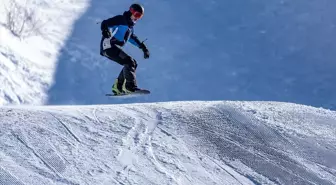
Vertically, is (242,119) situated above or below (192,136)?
above

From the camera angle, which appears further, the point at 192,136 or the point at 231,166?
the point at 192,136

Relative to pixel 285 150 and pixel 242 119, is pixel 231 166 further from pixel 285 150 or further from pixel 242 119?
pixel 242 119

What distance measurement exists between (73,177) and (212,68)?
3867 centimetres

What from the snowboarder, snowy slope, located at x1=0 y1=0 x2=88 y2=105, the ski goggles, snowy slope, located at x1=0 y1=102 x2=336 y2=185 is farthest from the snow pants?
snowy slope, located at x1=0 y1=0 x2=88 y2=105

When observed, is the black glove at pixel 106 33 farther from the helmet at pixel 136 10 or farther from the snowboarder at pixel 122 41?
the helmet at pixel 136 10

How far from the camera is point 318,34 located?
50.2m

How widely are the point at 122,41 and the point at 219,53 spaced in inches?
1443

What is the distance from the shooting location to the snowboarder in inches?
399

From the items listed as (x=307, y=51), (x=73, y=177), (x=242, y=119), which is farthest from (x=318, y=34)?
(x=73, y=177)

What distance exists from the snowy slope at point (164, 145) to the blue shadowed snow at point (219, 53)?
1178 inches

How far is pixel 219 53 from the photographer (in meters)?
47.0

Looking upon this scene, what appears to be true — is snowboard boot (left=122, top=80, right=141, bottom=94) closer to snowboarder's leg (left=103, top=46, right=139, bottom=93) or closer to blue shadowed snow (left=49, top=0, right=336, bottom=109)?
snowboarder's leg (left=103, top=46, right=139, bottom=93)

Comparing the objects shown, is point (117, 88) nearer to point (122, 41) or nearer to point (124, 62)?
point (124, 62)

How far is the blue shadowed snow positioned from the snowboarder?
28.7m
